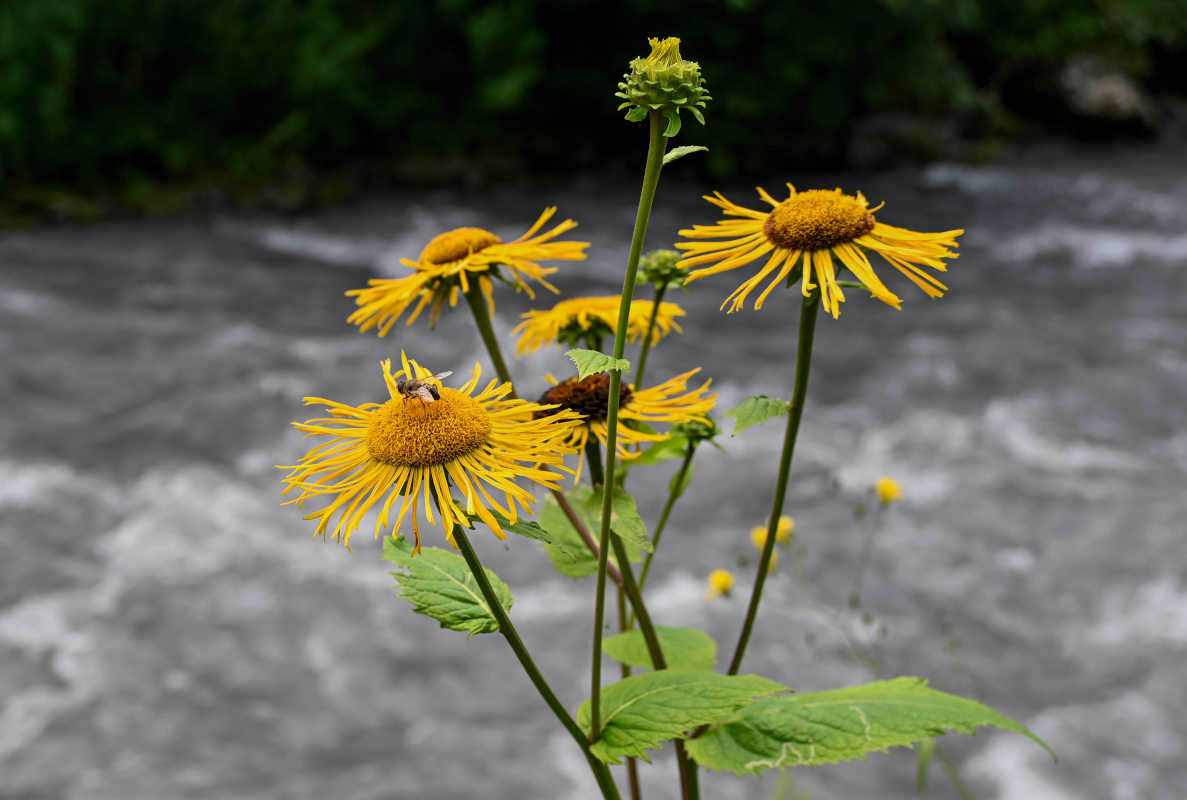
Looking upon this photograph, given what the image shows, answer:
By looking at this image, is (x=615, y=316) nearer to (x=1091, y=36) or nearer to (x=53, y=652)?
(x=53, y=652)

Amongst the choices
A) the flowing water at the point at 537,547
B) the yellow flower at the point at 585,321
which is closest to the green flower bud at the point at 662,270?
the yellow flower at the point at 585,321

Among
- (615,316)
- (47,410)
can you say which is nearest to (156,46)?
(47,410)

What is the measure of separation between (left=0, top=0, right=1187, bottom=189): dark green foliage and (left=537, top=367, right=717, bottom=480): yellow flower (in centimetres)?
670

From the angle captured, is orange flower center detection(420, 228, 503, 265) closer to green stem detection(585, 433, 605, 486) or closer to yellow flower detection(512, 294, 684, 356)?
yellow flower detection(512, 294, 684, 356)

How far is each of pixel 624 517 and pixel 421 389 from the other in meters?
0.19

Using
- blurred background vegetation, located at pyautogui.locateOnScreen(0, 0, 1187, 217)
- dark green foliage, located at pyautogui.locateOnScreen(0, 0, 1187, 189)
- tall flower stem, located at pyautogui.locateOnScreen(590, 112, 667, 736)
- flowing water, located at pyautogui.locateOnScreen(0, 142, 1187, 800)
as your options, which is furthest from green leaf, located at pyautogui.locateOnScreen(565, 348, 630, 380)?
dark green foliage, located at pyautogui.locateOnScreen(0, 0, 1187, 189)

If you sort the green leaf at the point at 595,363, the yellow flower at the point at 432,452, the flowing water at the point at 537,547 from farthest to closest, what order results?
the flowing water at the point at 537,547 → the yellow flower at the point at 432,452 → the green leaf at the point at 595,363

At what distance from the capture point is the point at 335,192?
7531 millimetres

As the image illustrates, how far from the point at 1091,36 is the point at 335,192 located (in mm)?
7443

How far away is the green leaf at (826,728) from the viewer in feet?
2.58

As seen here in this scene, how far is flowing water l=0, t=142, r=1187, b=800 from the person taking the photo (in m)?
2.89

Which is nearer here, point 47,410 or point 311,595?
point 311,595

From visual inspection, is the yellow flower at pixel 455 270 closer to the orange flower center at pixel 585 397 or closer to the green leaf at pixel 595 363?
the orange flower center at pixel 585 397

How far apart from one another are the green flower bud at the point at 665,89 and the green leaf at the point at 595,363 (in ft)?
0.48
